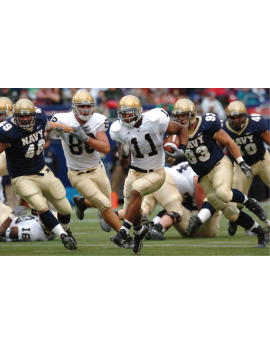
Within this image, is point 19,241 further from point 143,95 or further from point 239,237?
point 143,95

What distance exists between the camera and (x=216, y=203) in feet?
18.2

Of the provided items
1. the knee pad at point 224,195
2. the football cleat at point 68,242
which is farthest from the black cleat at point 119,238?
the knee pad at point 224,195

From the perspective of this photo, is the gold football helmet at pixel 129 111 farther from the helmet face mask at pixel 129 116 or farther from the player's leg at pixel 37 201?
the player's leg at pixel 37 201

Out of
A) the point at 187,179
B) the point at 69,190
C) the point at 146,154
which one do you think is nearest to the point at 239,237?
the point at 187,179

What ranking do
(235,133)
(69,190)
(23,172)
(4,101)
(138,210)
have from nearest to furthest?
(138,210), (23,172), (235,133), (4,101), (69,190)

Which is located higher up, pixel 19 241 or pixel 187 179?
pixel 187 179

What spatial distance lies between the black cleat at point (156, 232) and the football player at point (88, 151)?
0.80 metres

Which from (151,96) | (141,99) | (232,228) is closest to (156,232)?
(232,228)

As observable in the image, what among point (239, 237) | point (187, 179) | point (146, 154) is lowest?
point (239, 237)

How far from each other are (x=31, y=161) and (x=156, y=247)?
157cm

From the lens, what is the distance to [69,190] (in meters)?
11.2

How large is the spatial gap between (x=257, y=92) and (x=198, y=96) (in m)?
1.41

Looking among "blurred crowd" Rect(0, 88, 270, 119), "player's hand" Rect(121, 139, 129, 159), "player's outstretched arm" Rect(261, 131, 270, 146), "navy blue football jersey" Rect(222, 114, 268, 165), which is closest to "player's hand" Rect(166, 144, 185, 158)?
"player's hand" Rect(121, 139, 129, 159)

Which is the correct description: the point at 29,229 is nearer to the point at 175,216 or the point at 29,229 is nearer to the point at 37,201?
the point at 37,201
